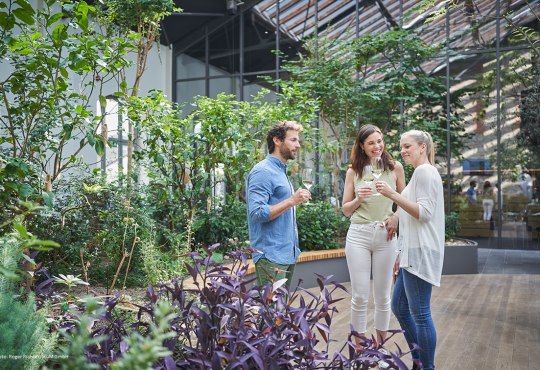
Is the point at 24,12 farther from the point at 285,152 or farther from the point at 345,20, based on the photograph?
the point at 345,20

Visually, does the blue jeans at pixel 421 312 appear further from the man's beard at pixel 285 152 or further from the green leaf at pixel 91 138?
the green leaf at pixel 91 138

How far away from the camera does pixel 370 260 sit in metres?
3.29

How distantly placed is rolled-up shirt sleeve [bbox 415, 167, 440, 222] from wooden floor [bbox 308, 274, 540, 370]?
110cm

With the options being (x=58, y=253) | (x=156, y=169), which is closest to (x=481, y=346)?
(x=58, y=253)

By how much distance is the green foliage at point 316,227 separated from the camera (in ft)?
23.2

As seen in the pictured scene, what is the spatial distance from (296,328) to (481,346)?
3.00 m

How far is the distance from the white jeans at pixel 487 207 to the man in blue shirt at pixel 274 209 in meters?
8.79

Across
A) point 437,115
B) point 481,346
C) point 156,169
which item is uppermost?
point 437,115

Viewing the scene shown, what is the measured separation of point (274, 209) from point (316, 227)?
179 inches

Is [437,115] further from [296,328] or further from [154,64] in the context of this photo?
[296,328]

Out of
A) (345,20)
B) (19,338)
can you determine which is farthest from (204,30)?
(19,338)

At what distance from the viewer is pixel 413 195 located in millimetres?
2898

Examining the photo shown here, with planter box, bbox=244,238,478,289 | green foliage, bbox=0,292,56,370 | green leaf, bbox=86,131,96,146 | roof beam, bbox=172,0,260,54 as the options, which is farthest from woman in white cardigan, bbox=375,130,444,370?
roof beam, bbox=172,0,260,54

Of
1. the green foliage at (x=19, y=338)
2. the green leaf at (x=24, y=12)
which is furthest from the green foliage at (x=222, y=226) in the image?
the green foliage at (x=19, y=338)
